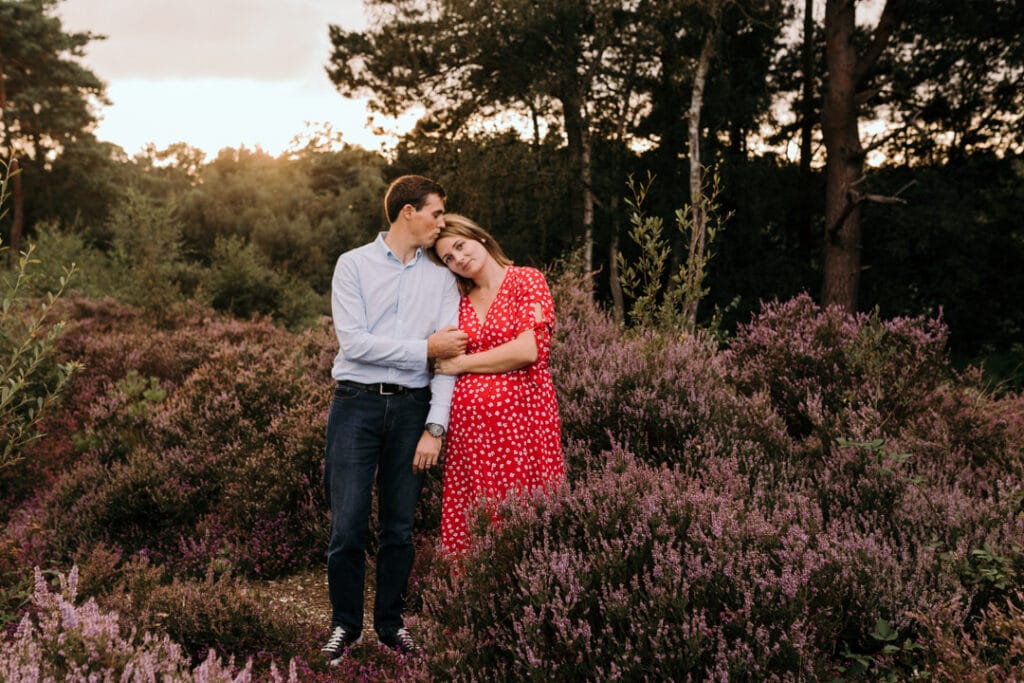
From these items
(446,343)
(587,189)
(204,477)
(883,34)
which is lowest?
(204,477)

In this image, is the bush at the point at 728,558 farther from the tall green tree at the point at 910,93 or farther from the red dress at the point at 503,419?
the tall green tree at the point at 910,93

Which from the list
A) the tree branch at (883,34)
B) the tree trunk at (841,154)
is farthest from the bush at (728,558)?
the tree branch at (883,34)

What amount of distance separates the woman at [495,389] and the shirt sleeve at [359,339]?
6.9 inches

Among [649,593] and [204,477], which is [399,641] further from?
[204,477]

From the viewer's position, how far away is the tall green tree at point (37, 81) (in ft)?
104

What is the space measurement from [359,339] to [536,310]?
89cm

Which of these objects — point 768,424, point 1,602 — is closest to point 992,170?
point 768,424

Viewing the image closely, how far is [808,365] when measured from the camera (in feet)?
20.2

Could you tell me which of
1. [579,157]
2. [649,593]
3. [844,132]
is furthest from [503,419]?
[579,157]

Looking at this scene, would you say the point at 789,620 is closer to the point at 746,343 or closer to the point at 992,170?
the point at 746,343

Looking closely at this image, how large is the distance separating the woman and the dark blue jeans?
0.22 metres

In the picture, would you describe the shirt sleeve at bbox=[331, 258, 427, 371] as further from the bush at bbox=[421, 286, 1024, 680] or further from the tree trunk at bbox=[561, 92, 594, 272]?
the tree trunk at bbox=[561, 92, 594, 272]

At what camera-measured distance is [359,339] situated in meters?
3.64

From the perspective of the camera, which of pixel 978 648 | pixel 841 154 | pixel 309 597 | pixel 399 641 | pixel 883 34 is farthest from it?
pixel 841 154
